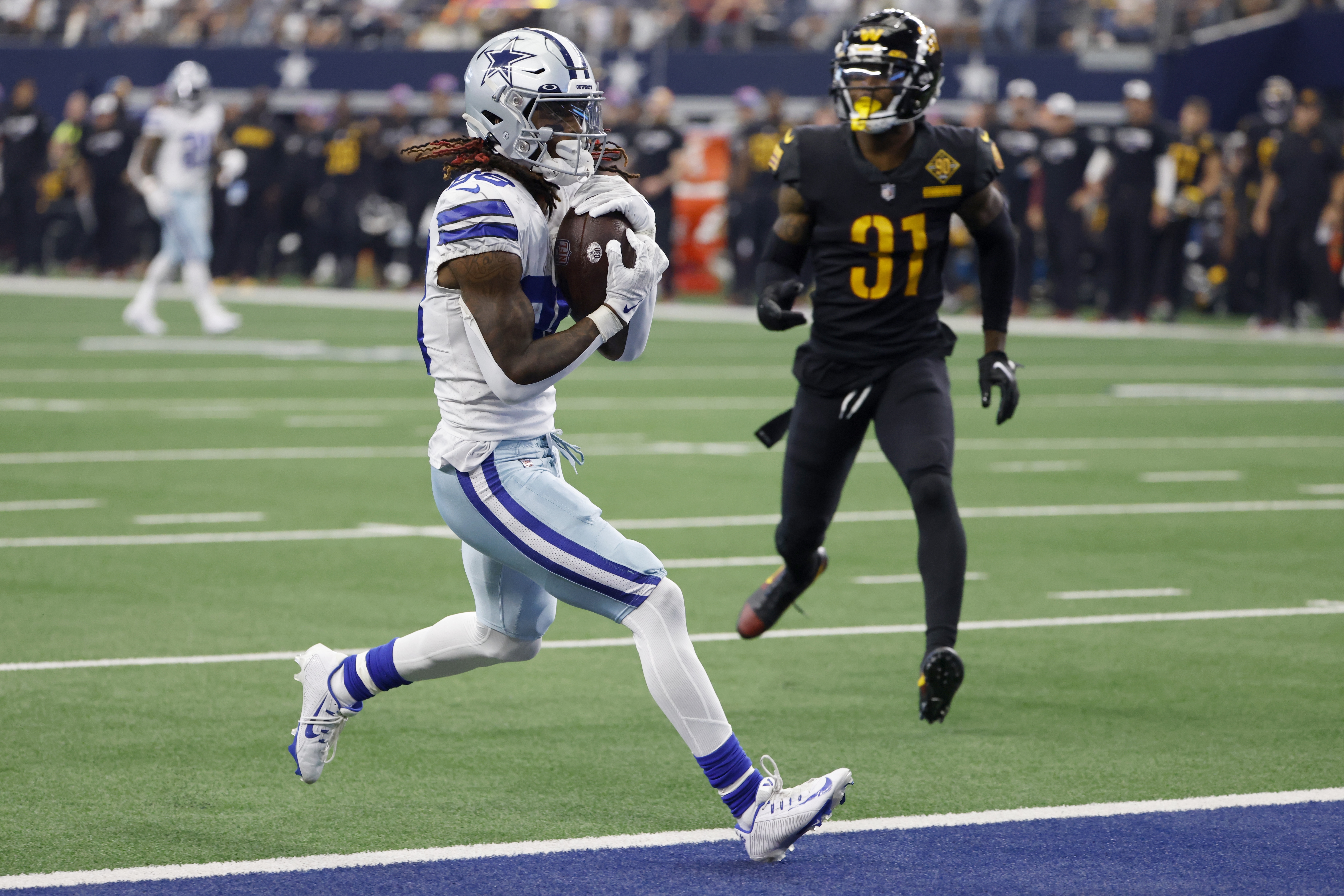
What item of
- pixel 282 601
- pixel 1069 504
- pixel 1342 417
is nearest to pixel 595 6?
pixel 1342 417

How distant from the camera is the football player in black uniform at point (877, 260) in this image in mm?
5555

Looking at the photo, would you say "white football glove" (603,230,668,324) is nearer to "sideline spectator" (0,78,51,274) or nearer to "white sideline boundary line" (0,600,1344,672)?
"white sideline boundary line" (0,600,1344,672)

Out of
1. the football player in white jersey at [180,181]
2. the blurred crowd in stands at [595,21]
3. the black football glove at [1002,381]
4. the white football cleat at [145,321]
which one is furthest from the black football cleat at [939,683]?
the blurred crowd in stands at [595,21]

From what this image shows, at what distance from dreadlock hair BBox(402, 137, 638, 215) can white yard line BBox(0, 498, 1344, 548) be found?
3.97 m

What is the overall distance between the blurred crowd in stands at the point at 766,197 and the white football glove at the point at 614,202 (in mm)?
11492

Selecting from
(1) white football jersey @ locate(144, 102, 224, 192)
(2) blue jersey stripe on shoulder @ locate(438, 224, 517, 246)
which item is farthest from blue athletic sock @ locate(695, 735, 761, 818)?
(1) white football jersey @ locate(144, 102, 224, 192)

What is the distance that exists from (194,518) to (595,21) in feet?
76.4

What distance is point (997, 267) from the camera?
576 cm

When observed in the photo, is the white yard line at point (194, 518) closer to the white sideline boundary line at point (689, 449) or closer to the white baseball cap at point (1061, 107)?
the white sideline boundary line at point (689, 449)

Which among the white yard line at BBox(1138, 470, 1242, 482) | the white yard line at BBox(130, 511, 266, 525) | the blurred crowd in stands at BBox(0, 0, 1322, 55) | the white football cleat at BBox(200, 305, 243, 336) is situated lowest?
the white football cleat at BBox(200, 305, 243, 336)

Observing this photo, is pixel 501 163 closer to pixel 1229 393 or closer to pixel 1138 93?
pixel 1229 393

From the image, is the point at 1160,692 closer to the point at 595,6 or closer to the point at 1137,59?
the point at 1137,59

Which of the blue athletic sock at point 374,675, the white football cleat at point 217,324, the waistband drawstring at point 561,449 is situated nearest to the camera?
the waistband drawstring at point 561,449

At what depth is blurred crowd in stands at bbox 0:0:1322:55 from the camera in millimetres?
27656
